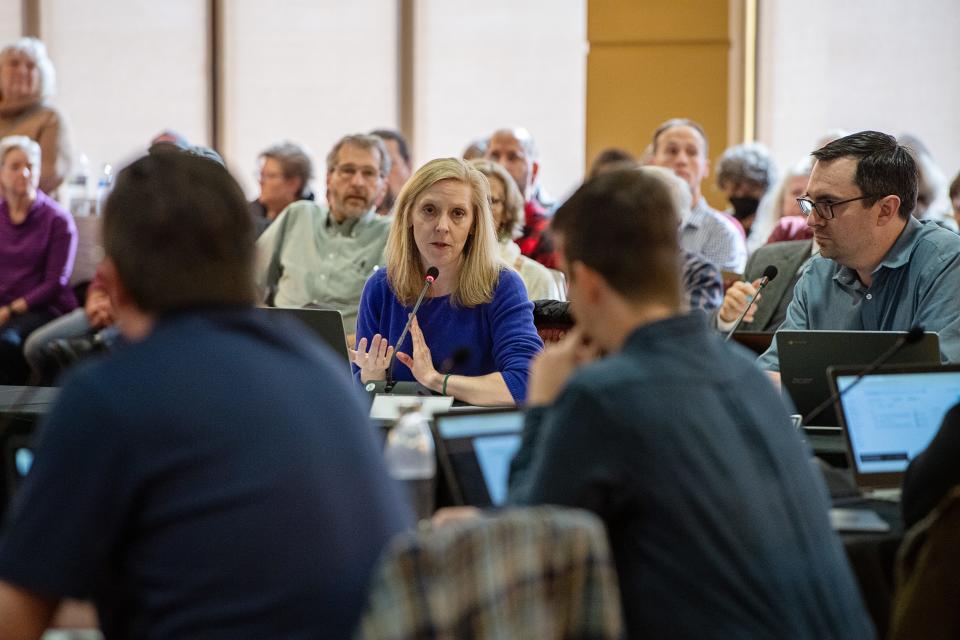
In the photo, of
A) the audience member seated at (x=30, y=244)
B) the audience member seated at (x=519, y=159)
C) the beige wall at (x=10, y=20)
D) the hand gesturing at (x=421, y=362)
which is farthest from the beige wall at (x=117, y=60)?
the hand gesturing at (x=421, y=362)

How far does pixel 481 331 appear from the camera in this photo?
11.1 ft

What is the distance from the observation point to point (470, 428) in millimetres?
2088

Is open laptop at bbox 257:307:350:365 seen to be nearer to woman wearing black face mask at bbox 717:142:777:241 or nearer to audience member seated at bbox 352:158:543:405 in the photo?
audience member seated at bbox 352:158:543:405

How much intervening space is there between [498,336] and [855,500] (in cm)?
125

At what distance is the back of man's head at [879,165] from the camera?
10.3ft

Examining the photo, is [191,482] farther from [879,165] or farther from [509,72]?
[509,72]

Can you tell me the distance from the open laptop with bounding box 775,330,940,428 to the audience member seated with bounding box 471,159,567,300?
5.97 ft

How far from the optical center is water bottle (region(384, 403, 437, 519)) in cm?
218

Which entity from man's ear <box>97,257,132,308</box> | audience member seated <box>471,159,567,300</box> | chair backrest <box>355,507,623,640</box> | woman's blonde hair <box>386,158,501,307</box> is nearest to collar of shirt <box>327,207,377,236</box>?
audience member seated <box>471,159,567,300</box>

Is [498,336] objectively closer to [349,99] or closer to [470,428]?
[470,428]

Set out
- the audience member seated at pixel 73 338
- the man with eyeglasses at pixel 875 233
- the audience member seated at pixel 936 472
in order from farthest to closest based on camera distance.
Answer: the man with eyeglasses at pixel 875 233, the audience member seated at pixel 73 338, the audience member seated at pixel 936 472

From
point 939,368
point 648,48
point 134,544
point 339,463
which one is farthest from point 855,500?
point 648,48

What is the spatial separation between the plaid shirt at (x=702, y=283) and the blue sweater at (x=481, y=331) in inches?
39.7

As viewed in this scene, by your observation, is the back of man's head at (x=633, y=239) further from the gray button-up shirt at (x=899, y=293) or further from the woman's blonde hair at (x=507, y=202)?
the woman's blonde hair at (x=507, y=202)
